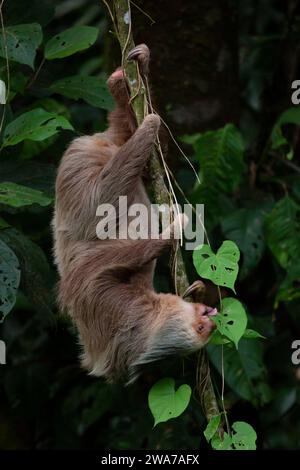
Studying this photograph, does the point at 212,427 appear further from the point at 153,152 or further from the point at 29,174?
the point at 29,174

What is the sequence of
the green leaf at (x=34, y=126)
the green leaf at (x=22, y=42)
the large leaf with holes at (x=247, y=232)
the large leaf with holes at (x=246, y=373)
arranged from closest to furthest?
the green leaf at (x=34, y=126), the green leaf at (x=22, y=42), the large leaf with holes at (x=246, y=373), the large leaf with holes at (x=247, y=232)

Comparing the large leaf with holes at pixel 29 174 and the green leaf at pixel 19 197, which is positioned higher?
the large leaf with holes at pixel 29 174

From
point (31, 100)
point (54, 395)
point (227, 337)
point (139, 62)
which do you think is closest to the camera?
point (227, 337)

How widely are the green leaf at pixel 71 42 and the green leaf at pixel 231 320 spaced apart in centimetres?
166

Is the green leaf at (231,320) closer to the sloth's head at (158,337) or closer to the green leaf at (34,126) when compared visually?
the sloth's head at (158,337)

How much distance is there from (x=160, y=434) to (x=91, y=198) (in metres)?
1.98

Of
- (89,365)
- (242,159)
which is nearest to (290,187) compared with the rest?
(242,159)

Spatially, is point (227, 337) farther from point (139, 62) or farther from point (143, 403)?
point (143, 403)

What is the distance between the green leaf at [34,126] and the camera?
367cm

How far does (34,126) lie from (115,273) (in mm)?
805

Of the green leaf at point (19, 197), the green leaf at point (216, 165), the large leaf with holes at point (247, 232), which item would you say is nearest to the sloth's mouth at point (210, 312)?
the green leaf at point (19, 197)

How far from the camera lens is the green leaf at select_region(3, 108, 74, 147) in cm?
367

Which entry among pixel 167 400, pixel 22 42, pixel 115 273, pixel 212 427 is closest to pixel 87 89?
pixel 22 42

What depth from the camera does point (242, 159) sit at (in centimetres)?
515
